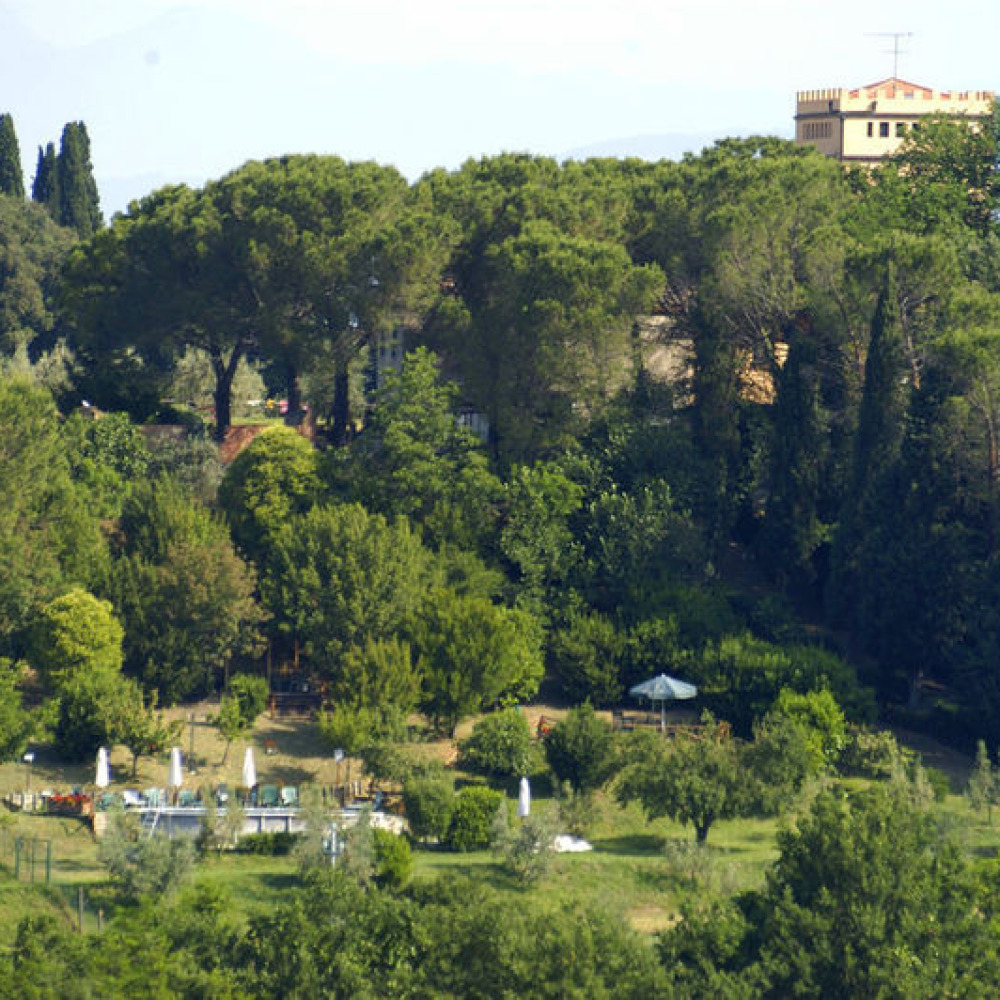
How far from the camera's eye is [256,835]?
41719mm

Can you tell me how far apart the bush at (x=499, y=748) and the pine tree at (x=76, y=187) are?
228ft

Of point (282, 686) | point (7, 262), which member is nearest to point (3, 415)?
point (282, 686)

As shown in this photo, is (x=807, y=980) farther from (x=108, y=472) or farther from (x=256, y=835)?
(x=108, y=472)

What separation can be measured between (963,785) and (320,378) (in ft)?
80.5

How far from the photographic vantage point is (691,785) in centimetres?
4231

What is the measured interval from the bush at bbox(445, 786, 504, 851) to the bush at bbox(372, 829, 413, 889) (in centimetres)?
382

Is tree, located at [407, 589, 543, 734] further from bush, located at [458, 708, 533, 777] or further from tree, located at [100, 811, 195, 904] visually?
tree, located at [100, 811, 195, 904]

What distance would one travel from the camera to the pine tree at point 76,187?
4370 inches

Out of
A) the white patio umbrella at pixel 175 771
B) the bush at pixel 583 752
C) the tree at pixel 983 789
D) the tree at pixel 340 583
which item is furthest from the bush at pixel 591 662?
the white patio umbrella at pixel 175 771

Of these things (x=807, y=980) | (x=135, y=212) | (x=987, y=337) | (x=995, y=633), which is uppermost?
(x=135, y=212)

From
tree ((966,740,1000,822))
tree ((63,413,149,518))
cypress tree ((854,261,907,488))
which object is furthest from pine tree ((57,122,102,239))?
tree ((966,740,1000,822))

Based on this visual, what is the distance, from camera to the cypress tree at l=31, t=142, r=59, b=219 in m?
113

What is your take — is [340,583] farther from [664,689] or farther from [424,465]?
[664,689]

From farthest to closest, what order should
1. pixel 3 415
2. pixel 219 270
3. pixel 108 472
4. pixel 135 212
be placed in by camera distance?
pixel 135 212 → pixel 219 270 → pixel 108 472 → pixel 3 415
